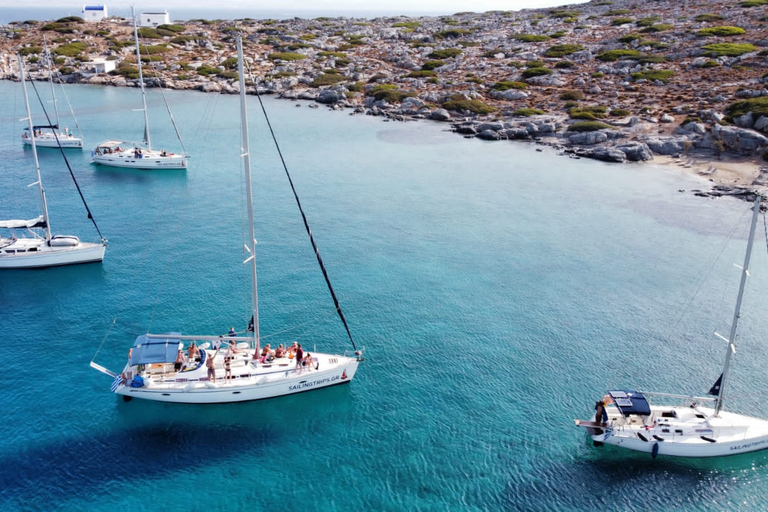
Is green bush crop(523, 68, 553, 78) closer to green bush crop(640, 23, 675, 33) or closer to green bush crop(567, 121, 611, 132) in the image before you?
green bush crop(567, 121, 611, 132)

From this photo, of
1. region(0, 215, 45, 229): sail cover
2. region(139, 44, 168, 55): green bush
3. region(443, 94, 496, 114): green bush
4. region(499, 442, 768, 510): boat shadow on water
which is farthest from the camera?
region(139, 44, 168, 55): green bush

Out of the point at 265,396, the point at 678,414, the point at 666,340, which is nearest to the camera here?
the point at 678,414

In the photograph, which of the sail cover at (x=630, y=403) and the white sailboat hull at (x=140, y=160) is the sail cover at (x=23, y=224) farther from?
the sail cover at (x=630, y=403)

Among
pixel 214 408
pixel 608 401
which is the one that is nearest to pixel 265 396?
pixel 214 408

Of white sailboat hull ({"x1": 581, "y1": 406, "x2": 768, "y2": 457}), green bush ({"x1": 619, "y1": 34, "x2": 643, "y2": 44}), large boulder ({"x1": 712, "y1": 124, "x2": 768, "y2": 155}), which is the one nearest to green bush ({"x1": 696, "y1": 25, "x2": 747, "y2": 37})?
green bush ({"x1": 619, "y1": 34, "x2": 643, "y2": 44})

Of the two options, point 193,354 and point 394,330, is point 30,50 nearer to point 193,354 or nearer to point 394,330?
point 193,354

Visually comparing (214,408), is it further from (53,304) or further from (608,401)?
(608,401)

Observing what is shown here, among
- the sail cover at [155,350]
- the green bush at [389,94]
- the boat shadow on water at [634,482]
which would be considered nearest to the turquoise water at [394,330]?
the boat shadow on water at [634,482]
